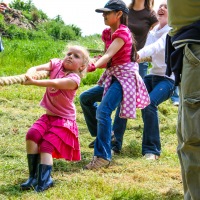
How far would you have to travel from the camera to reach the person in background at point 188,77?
3.00m

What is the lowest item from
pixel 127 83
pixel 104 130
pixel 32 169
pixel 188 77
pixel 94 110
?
pixel 32 169

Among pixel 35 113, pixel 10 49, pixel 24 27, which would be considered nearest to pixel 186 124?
pixel 35 113

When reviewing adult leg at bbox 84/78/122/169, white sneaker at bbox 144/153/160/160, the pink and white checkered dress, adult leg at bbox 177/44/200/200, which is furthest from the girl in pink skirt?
adult leg at bbox 177/44/200/200

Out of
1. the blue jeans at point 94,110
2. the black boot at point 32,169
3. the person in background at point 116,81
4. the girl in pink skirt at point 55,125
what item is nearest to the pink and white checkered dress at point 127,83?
the person in background at point 116,81

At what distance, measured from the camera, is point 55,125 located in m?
4.48

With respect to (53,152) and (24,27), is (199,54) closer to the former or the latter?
(53,152)

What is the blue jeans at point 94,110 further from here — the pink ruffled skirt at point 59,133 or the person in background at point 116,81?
the pink ruffled skirt at point 59,133

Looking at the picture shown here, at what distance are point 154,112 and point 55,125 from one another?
1.57 meters

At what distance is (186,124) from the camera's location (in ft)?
9.96

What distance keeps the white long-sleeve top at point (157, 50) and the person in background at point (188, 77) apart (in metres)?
2.21

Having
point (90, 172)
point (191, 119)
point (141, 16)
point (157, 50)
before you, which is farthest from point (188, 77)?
point (141, 16)

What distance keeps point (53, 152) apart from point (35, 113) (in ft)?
9.74

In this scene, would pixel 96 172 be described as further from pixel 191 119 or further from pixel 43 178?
pixel 191 119

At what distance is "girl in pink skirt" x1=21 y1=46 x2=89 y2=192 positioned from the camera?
14.3 ft
